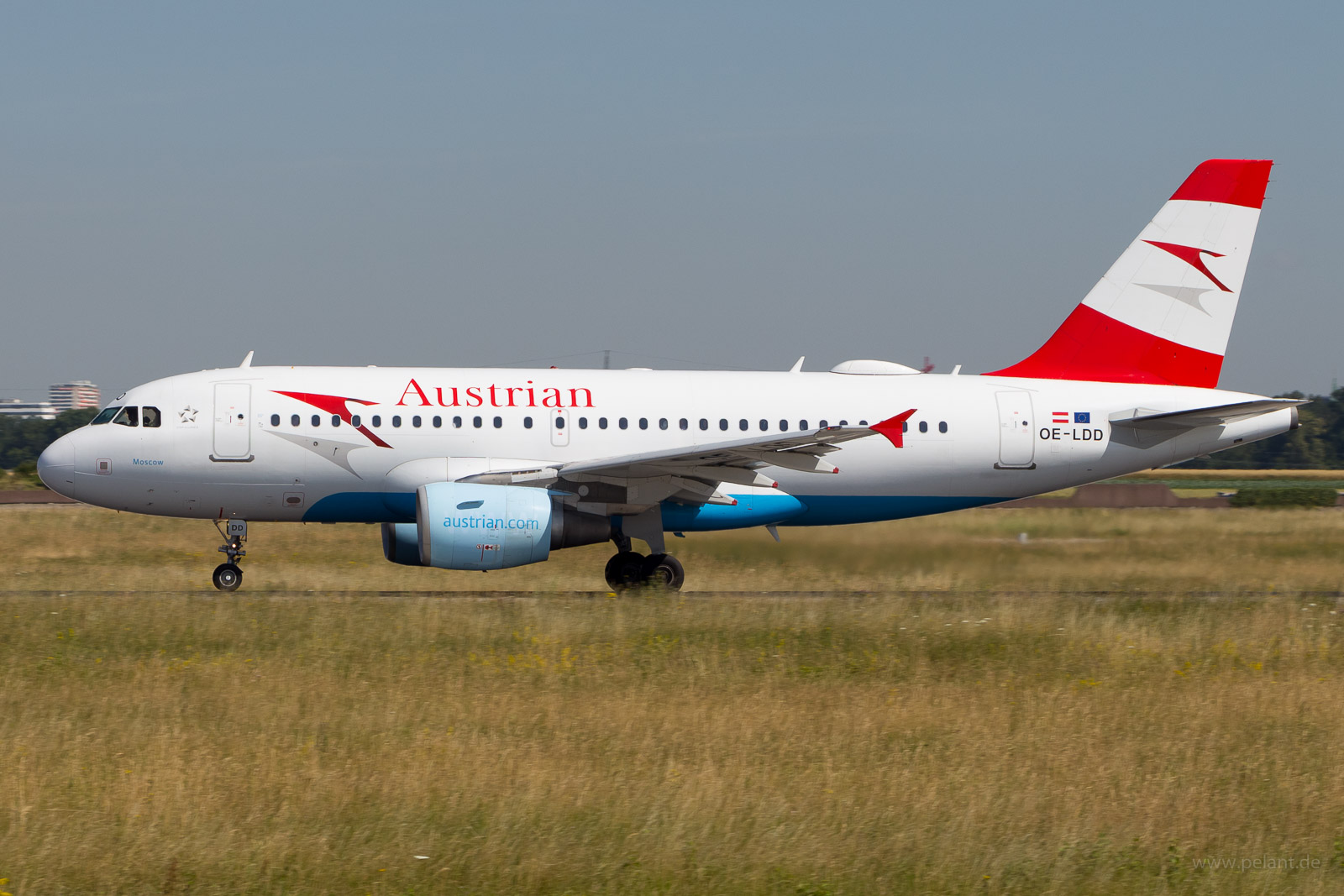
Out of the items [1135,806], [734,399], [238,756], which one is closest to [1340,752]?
[1135,806]

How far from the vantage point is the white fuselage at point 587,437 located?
65.3 ft

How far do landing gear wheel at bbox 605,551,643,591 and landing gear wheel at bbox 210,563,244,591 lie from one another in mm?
5576

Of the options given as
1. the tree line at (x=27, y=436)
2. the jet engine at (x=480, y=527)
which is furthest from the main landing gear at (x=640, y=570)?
the tree line at (x=27, y=436)

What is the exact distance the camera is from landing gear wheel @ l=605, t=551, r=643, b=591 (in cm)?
2038

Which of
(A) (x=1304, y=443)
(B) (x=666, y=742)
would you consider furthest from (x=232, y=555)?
(A) (x=1304, y=443)

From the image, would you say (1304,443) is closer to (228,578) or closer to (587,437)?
(587,437)

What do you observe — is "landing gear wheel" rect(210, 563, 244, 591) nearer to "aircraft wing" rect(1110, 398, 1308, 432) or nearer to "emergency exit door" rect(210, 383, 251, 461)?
"emergency exit door" rect(210, 383, 251, 461)

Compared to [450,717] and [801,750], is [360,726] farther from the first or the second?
[801,750]

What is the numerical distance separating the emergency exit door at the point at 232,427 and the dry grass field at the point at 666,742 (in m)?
2.27

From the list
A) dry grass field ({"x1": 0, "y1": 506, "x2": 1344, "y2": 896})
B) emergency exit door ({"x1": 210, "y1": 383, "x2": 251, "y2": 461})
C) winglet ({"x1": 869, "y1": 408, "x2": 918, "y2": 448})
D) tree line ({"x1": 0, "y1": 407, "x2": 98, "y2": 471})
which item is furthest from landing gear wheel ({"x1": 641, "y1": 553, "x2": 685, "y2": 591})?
tree line ({"x1": 0, "y1": 407, "x2": 98, "y2": 471})

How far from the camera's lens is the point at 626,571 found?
2045 cm

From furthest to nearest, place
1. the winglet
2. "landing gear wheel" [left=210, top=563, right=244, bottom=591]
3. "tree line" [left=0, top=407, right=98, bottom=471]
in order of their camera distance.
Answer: "tree line" [left=0, top=407, right=98, bottom=471] < the winglet < "landing gear wheel" [left=210, top=563, right=244, bottom=591]

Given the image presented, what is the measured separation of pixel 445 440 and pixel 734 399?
4.70 meters

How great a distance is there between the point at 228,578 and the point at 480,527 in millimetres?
4283
